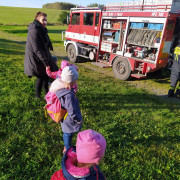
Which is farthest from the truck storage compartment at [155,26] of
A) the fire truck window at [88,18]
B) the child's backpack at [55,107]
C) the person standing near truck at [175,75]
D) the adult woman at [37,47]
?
the child's backpack at [55,107]

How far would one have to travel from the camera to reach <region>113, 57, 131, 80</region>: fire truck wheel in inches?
274

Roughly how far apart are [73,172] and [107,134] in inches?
80.9

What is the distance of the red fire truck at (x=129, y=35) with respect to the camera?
584 cm

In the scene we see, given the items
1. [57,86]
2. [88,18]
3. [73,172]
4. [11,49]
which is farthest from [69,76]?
[11,49]

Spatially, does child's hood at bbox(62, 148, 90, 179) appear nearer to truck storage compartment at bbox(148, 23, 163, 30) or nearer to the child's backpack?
the child's backpack

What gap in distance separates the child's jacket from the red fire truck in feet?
18.0

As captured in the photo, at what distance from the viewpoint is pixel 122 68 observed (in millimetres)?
7195

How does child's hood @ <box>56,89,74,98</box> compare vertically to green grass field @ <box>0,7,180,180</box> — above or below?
above

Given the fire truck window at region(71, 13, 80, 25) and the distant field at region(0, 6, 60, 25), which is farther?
the distant field at region(0, 6, 60, 25)

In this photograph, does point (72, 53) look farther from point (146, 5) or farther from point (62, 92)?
point (62, 92)

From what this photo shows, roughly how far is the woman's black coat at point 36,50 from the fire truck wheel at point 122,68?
3.91 meters

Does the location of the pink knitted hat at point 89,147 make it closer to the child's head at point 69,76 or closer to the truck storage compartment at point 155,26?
the child's head at point 69,76

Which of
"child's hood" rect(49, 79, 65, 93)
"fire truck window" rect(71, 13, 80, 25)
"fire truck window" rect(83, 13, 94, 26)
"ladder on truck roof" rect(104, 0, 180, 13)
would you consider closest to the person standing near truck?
"ladder on truck roof" rect(104, 0, 180, 13)

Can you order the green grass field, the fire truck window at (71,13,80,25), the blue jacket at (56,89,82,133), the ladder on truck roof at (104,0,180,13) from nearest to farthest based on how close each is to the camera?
the blue jacket at (56,89,82,133) < the green grass field < the ladder on truck roof at (104,0,180,13) < the fire truck window at (71,13,80,25)
